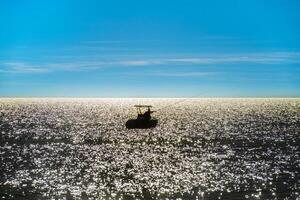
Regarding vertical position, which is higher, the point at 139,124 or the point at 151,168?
the point at 139,124

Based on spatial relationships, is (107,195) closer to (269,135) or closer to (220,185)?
(220,185)

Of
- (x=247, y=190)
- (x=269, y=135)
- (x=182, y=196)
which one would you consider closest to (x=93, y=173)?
(x=182, y=196)

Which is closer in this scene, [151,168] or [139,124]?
[151,168]

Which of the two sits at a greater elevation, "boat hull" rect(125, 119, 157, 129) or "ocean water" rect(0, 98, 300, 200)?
"boat hull" rect(125, 119, 157, 129)

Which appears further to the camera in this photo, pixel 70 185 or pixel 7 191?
pixel 70 185

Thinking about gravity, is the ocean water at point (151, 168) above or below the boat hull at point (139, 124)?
below

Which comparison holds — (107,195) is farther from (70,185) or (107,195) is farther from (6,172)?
(6,172)

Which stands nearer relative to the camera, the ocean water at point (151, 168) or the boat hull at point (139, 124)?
the ocean water at point (151, 168)

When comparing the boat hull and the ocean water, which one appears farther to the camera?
the boat hull

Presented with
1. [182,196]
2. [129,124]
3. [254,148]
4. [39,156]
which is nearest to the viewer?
[182,196]

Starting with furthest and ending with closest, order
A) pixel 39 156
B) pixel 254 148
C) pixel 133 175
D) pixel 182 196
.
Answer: pixel 254 148
pixel 39 156
pixel 133 175
pixel 182 196
